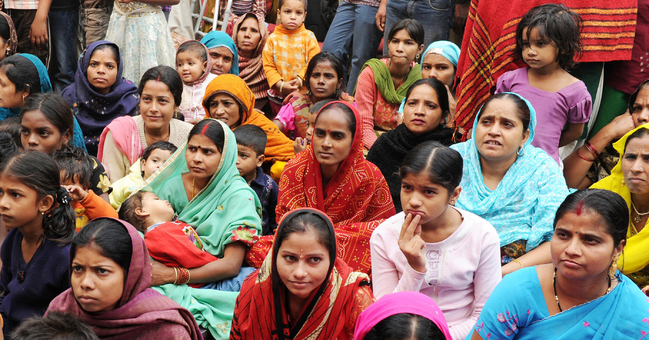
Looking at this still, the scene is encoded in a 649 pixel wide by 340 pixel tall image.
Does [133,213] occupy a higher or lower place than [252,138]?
lower

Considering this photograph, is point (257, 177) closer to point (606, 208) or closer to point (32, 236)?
point (32, 236)

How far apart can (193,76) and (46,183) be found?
273cm

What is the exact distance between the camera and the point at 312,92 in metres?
5.30

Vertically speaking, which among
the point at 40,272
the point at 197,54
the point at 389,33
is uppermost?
the point at 389,33

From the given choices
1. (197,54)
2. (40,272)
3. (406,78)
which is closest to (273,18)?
(197,54)

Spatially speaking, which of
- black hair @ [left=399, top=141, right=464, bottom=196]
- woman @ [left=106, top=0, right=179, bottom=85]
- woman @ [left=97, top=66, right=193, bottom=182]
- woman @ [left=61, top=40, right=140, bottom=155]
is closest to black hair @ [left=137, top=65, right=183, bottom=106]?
woman @ [left=97, top=66, right=193, bottom=182]

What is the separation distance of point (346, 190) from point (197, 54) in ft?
8.58

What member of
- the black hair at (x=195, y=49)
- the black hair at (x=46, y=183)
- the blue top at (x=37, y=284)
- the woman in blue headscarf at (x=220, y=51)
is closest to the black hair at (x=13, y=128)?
the black hair at (x=46, y=183)

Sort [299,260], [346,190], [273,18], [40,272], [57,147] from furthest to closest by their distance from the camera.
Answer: [273,18], [57,147], [346,190], [40,272], [299,260]

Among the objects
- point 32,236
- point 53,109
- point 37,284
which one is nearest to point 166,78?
point 53,109

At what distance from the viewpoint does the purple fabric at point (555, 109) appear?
3.66 meters

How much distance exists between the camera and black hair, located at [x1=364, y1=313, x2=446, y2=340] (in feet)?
6.64

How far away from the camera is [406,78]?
17.2 feet

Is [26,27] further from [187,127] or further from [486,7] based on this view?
[486,7]
